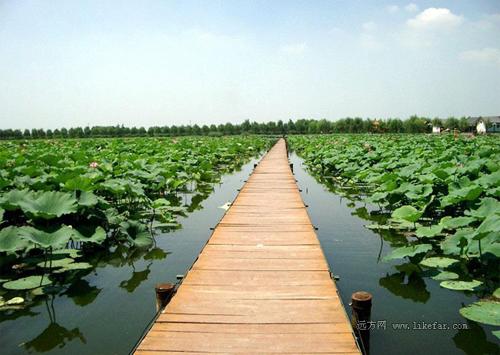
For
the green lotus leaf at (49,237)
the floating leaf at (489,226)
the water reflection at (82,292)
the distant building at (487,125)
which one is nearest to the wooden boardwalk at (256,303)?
the water reflection at (82,292)

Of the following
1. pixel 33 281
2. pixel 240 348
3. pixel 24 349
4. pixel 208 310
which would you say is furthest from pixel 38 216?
pixel 240 348

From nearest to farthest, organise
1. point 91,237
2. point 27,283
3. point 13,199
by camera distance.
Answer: point 27,283 < point 91,237 < point 13,199

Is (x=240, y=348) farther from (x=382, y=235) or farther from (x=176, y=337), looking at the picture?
(x=382, y=235)

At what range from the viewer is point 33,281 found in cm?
356

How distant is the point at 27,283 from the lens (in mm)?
3508

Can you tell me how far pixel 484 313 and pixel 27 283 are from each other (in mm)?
3777

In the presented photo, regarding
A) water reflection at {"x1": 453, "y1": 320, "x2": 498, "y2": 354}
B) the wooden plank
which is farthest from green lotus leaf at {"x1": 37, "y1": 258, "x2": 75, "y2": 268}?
water reflection at {"x1": 453, "y1": 320, "x2": 498, "y2": 354}

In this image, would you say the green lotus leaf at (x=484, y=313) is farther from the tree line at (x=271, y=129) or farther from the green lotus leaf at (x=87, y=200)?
the tree line at (x=271, y=129)

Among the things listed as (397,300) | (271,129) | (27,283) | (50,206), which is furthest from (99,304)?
(271,129)

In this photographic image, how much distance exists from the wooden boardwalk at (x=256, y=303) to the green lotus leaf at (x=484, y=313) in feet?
2.97

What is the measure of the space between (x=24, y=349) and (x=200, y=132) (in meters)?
67.6

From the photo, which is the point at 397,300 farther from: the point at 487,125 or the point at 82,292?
the point at 487,125

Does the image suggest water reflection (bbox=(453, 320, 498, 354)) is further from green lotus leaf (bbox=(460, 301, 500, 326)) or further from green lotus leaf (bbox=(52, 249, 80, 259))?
green lotus leaf (bbox=(52, 249, 80, 259))

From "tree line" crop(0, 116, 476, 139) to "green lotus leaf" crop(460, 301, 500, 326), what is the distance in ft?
198
